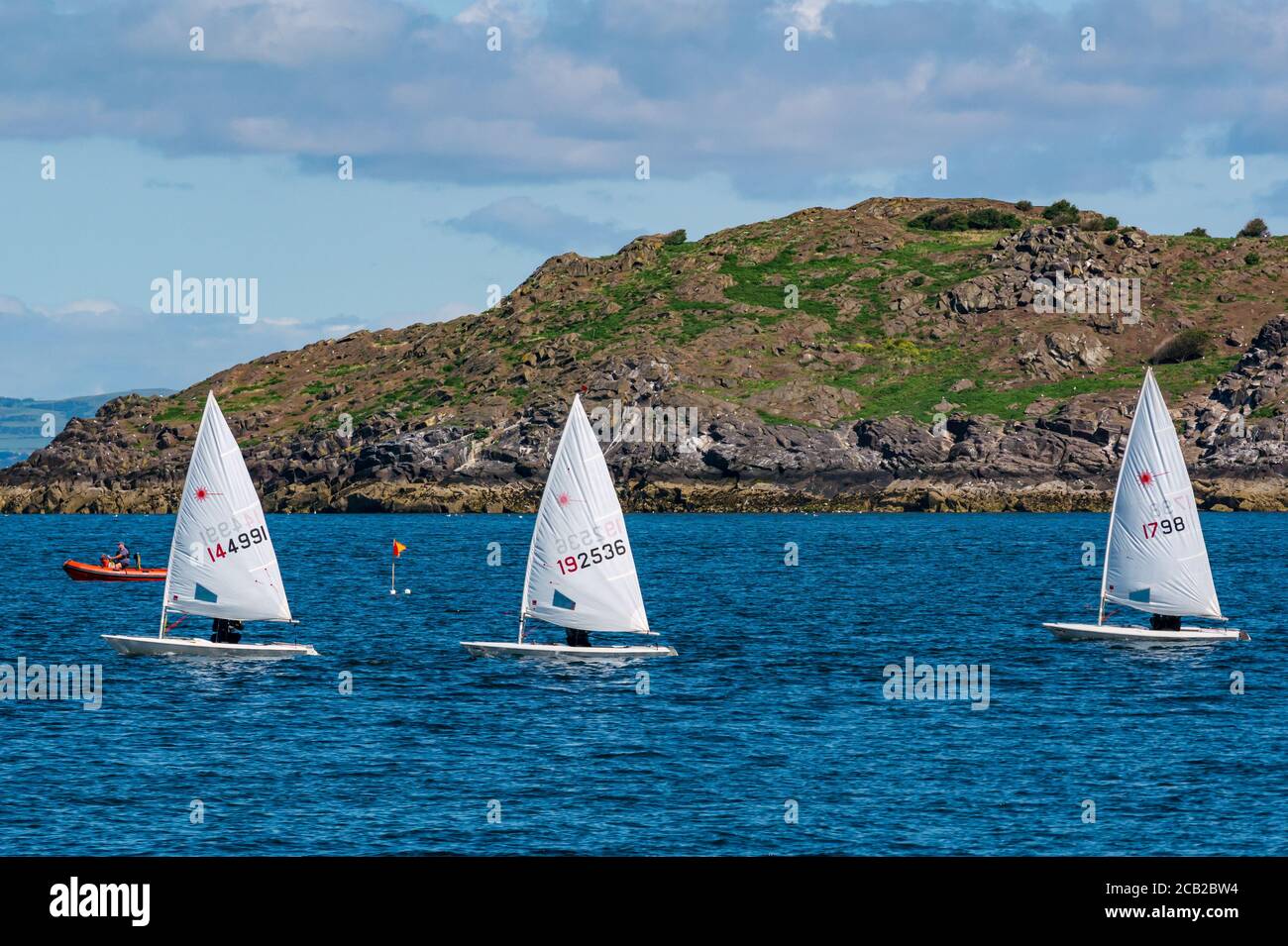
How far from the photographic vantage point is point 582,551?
2138 inches

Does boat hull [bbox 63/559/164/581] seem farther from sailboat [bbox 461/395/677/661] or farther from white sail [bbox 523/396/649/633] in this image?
white sail [bbox 523/396/649/633]

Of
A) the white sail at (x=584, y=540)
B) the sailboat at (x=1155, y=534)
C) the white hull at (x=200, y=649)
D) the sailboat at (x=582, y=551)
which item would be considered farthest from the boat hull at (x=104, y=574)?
→ the sailboat at (x=1155, y=534)

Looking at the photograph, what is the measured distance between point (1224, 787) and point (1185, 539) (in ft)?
79.7

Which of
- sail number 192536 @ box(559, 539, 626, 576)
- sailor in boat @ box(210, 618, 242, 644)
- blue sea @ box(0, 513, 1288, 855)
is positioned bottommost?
blue sea @ box(0, 513, 1288, 855)

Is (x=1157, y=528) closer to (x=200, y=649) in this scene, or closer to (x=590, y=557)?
(x=590, y=557)

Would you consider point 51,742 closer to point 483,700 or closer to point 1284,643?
point 483,700

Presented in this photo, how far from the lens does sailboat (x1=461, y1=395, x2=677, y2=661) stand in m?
54.1

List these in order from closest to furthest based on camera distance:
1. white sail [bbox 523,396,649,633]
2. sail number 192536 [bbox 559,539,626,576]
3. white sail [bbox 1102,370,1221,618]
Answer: white sail [bbox 523,396,649,633]
sail number 192536 [bbox 559,539,626,576]
white sail [bbox 1102,370,1221,618]

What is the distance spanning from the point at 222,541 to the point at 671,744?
2062cm

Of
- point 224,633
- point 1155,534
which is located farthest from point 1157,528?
point 224,633

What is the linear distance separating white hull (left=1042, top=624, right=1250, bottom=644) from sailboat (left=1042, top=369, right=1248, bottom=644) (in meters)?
0.15

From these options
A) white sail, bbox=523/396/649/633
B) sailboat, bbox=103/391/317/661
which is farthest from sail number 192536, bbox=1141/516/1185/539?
sailboat, bbox=103/391/317/661
